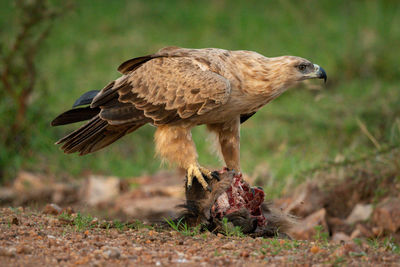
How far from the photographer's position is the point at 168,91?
4.77 metres

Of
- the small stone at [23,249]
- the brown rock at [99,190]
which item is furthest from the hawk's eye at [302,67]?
the brown rock at [99,190]

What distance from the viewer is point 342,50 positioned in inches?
402

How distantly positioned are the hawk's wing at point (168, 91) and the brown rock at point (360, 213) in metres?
2.06

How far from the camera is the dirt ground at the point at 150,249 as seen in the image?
10.1ft

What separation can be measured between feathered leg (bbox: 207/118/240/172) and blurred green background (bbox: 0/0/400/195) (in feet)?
0.90

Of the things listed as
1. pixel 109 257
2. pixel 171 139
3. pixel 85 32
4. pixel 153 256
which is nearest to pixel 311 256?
pixel 153 256

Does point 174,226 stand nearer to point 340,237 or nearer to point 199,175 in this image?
point 199,175

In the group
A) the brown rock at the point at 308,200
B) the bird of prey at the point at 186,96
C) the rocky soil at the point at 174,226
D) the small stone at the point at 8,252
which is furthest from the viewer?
the brown rock at the point at 308,200

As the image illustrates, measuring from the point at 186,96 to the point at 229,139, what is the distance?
0.72 meters

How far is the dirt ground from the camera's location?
3.07m

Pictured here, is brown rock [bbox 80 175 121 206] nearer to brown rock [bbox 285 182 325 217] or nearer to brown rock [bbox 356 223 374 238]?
brown rock [bbox 285 182 325 217]

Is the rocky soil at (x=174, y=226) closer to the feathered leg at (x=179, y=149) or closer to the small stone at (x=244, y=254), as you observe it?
the small stone at (x=244, y=254)

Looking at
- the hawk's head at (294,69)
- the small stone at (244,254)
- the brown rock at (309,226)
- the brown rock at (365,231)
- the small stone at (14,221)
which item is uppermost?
the hawk's head at (294,69)

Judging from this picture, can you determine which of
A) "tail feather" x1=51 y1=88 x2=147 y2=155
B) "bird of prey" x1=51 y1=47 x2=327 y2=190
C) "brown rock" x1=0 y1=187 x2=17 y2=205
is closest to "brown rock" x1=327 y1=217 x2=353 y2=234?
"bird of prey" x1=51 y1=47 x2=327 y2=190
